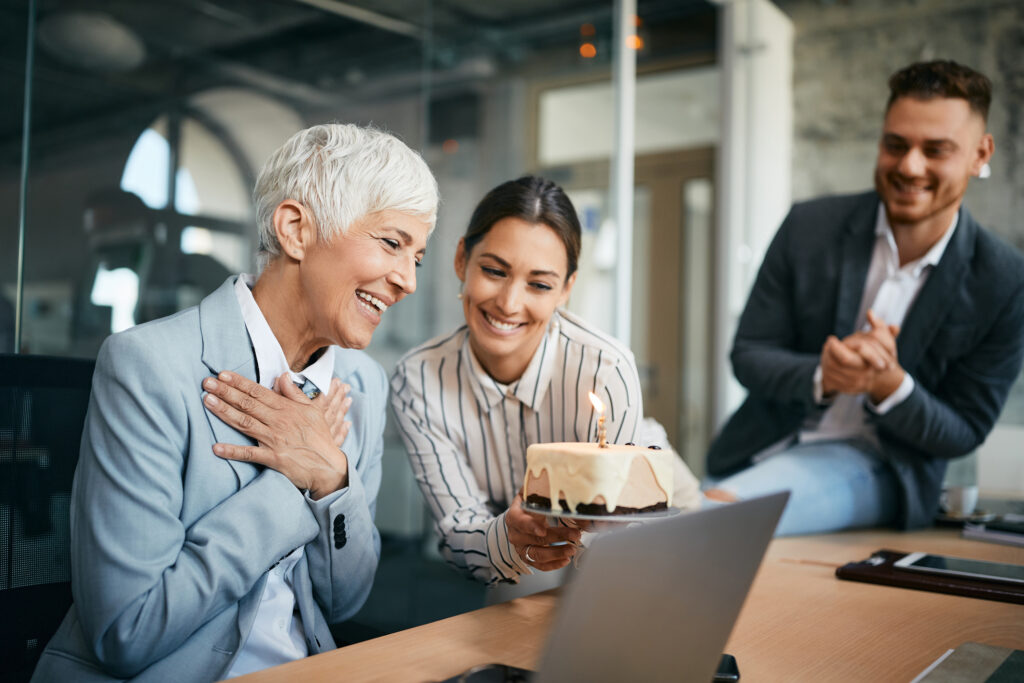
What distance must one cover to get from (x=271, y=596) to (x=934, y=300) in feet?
6.20

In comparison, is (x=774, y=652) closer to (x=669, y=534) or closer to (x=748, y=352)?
(x=669, y=534)

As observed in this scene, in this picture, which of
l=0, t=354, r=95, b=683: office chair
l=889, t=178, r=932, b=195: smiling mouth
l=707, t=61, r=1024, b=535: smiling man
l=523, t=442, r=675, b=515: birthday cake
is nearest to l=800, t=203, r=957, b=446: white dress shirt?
l=707, t=61, r=1024, b=535: smiling man

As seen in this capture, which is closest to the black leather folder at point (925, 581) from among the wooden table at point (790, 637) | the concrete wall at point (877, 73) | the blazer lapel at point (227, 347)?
the wooden table at point (790, 637)

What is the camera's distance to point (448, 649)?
1.06 m

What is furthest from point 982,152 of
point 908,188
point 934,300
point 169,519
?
point 169,519

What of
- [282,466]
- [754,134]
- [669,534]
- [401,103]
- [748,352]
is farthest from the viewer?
[754,134]

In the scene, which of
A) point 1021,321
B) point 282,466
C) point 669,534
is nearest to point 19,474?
point 282,466

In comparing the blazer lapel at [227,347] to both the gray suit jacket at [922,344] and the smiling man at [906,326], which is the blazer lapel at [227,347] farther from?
the gray suit jacket at [922,344]

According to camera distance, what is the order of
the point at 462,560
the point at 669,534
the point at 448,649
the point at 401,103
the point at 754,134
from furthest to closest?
1. the point at 754,134
2. the point at 401,103
3. the point at 462,560
4. the point at 448,649
5. the point at 669,534

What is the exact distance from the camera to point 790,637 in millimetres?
1175

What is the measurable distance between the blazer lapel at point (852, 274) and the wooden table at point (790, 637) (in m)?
1.02

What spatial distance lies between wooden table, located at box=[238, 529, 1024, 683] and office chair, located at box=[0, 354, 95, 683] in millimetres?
528

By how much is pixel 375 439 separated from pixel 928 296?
1.61 m

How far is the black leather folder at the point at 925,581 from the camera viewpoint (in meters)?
1.39
